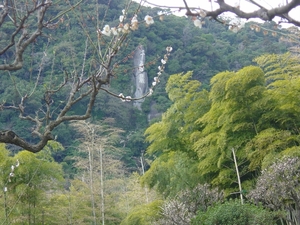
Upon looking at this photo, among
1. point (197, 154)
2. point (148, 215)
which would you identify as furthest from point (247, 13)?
point (148, 215)

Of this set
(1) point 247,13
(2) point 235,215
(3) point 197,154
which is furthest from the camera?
(3) point 197,154

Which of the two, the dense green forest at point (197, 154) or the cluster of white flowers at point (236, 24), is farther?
the dense green forest at point (197, 154)

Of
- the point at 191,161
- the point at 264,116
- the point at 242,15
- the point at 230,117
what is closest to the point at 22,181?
the point at 191,161

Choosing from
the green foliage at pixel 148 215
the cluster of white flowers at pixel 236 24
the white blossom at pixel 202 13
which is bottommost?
the green foliage at pixel 148 215

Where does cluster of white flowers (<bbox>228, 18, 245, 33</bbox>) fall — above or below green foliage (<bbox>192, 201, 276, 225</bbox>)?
above

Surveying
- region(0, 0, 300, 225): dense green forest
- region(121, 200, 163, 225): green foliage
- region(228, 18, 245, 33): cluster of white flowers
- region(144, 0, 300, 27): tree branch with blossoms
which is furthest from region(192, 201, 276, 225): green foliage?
region(144, 0, 300, 27): tree branch with blossoms

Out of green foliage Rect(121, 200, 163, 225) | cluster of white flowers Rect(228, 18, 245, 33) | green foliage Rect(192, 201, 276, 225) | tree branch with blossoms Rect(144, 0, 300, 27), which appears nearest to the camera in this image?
tree branch with blossoms Rect(144, 0, 300, 27)

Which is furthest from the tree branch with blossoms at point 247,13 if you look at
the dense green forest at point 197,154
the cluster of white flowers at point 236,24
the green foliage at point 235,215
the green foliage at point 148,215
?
the green foliage at point 148,215

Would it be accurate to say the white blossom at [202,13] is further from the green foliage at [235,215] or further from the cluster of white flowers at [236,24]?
the green foliage at [235,215]

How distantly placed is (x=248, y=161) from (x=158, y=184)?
7.95 ft

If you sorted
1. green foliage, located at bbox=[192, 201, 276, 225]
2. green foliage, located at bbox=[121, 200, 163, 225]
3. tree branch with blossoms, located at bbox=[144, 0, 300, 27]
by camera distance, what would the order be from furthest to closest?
green foliage, located at bbox=[121, 200, 163, 225] → green foliage, located at bbox=[192, 201, 276, 225] → tree branch with blossoms, located at bbox=[144, 0, 300, 27]

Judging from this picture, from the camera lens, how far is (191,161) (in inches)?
381

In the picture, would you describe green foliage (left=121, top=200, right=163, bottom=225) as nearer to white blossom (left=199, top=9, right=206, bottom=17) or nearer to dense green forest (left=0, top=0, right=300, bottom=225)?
dense green forest (left=0, top=0, right=300, bottom=225)

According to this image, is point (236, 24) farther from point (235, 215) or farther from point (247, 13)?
point (235, 215)
